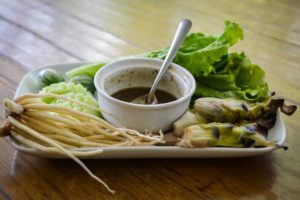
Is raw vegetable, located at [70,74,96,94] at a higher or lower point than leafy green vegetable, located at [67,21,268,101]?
lower

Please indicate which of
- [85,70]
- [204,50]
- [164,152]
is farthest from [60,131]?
[204,50]

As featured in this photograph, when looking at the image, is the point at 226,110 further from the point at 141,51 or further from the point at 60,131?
the point at 141,51

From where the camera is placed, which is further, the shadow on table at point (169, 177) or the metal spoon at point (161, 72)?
the metal spoon at point (161, 72)

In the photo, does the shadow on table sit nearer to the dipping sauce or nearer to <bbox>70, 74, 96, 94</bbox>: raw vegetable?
the dipping sauce

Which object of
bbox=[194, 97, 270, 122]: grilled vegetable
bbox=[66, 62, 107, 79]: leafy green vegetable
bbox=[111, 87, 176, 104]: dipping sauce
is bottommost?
bbox=[66, 62, 107, 79]: leafy green vegetable

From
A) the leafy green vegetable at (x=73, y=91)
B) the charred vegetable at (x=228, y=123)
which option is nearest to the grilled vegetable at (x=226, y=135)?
the charred vegetable at (x=228, y=123)

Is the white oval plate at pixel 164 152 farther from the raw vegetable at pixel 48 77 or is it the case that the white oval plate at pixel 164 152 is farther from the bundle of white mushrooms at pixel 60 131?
the raw vegetable at pixel 48 77

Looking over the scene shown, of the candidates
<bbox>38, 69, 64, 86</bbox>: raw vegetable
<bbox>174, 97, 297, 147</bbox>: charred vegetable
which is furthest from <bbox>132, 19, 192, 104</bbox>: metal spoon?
<bbox>38, 69, 64, 86</bbox>: raw vegetable
